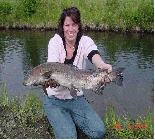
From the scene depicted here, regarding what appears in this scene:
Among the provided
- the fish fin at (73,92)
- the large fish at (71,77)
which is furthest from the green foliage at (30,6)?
the fish fin at (73,92)

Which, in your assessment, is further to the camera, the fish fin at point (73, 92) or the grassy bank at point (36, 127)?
the grassy bank at point (36, 127)

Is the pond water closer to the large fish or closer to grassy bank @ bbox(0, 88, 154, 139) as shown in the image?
grassy bank @ bbox(0, 88, 154, 139)

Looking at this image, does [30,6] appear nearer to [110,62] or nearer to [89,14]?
[89,14]

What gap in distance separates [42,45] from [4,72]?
5.22 metres

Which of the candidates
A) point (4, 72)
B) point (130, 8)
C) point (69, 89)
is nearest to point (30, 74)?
point (69, 89)

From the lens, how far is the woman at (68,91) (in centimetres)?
495

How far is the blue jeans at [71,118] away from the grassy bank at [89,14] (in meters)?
15.9

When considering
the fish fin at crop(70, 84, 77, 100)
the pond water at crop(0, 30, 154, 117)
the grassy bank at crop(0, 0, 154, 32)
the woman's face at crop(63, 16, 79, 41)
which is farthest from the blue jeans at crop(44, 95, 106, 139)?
the grassy bank at crop(0, 0, 154, 32)

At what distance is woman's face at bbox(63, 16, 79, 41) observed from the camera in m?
4.99

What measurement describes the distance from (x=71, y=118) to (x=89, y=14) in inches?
674

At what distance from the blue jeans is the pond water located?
3104 mm

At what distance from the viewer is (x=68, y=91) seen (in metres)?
5.10

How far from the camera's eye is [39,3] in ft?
78.4

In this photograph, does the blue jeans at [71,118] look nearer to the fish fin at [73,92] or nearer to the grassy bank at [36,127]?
the grassy bank at [36,127]
